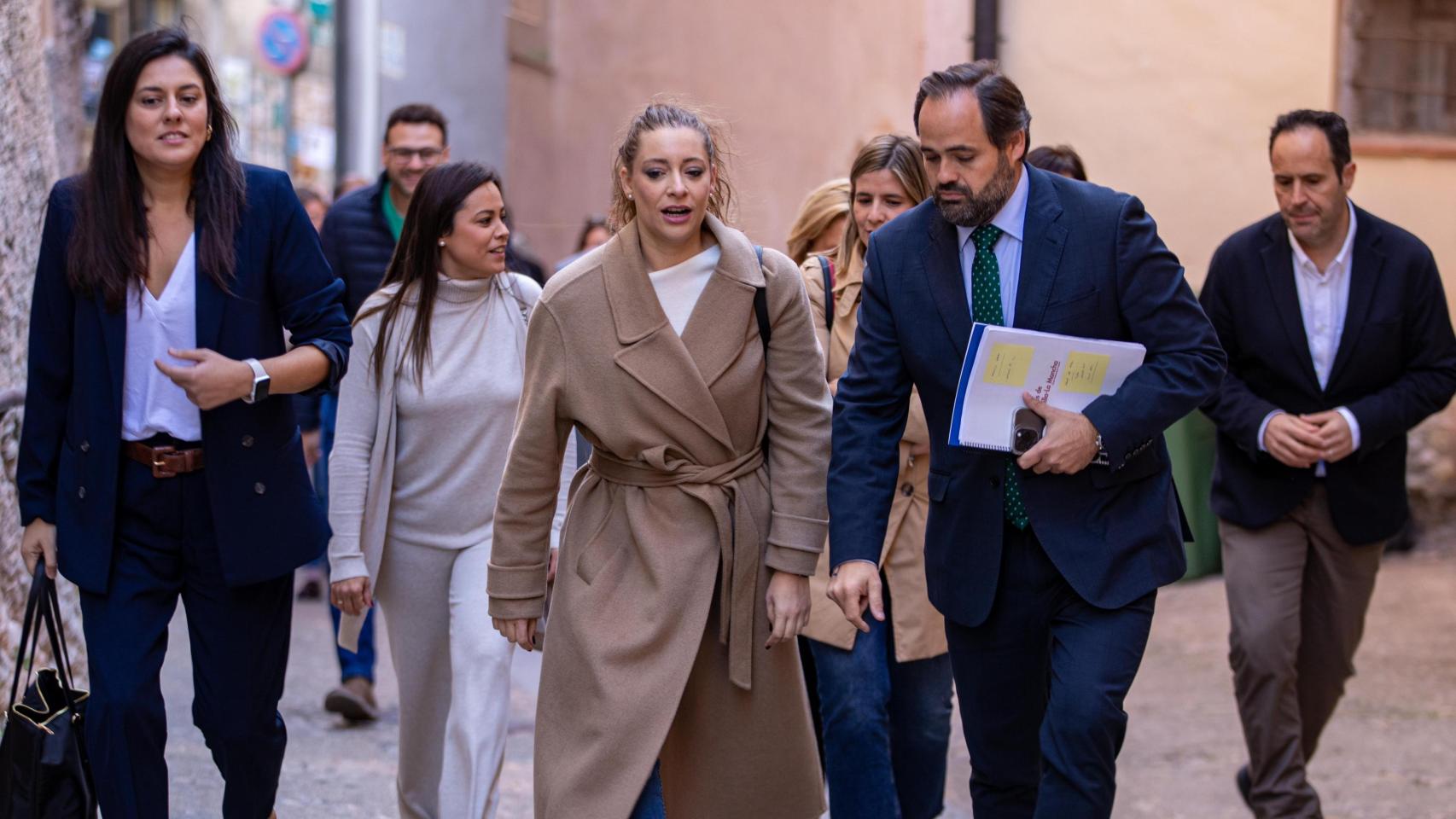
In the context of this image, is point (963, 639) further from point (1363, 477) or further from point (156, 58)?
point (156, 58)

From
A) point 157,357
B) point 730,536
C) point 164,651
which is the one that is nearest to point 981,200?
point 730,536

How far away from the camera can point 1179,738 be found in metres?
7.53

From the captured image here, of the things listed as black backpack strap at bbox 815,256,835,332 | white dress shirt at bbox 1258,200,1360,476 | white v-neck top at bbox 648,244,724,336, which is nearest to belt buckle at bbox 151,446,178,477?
white v-neck top at bbox 648,244,724,336

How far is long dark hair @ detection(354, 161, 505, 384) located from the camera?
5.30 metres

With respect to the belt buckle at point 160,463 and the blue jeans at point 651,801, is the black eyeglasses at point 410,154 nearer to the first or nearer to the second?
the belt buckle at point 160,463

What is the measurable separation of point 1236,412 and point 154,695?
3174 mm

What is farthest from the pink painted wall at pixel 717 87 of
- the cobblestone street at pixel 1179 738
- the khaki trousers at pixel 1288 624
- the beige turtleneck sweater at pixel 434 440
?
the beige turtleneck sweater at pixel 434 440

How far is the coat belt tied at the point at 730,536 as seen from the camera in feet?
13.9

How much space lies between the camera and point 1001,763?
4371mm

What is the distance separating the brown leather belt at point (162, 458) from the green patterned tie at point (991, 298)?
6.15 feet

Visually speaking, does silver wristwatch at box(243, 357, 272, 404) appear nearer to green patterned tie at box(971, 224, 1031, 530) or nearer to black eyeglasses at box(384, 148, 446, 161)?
green patterned tie at box(971, 224, 1031, 530)

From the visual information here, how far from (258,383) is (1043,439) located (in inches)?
71.5

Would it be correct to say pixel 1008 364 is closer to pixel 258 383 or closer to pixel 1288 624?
pixel 258 383

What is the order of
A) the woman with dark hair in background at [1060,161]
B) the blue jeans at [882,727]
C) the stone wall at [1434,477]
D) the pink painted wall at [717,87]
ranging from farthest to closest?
the pink painted wall at [717,87], the stone wall at [1434,477], the woman with dark hair in background at [1060,161], the blue jeans at [882,727]
